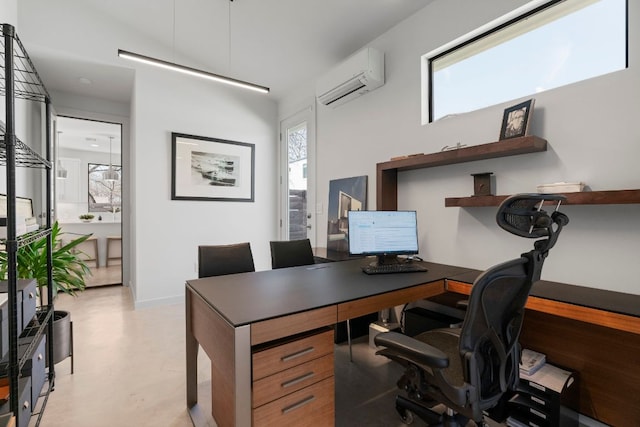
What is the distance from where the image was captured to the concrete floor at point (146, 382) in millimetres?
1821

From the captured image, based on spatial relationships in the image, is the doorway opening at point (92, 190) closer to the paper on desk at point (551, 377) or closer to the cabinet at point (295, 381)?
the cabinet at point (295, 381)

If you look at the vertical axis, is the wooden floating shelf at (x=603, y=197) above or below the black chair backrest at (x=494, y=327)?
above

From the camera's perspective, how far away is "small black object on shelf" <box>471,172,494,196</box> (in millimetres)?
2262

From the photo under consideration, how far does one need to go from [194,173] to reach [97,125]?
3.26m

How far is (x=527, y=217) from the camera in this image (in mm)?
1265

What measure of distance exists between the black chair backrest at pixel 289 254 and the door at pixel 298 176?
1284 mm

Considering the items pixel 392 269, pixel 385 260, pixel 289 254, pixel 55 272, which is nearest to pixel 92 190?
pixel 55 272

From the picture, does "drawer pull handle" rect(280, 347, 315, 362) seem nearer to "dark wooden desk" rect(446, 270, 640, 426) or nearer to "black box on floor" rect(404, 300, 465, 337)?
"dark wooden desk" rect(446, 270, 640, 426)

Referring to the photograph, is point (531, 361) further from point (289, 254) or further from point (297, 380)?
point (289, 254)

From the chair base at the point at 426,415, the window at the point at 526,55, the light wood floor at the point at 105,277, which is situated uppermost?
the window at the point at 526,55

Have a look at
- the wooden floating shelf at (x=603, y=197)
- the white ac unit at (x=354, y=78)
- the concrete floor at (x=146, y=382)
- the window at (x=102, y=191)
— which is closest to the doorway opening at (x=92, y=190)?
the window at (x=102, y=191)

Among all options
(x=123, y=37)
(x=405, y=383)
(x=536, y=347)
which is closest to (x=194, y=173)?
(x=123, y=37)

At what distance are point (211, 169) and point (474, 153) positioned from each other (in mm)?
3436

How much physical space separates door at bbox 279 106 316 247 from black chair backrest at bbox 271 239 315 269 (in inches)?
50.5
